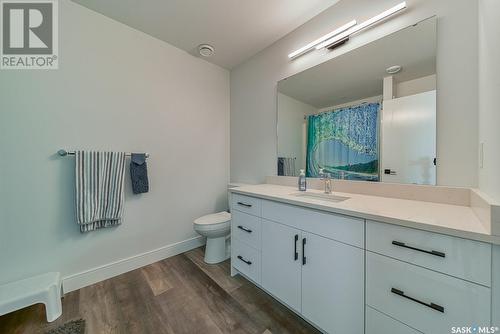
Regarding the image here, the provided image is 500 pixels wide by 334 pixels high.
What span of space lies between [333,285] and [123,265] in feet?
6.26

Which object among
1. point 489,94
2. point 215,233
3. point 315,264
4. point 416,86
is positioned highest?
point 416,86

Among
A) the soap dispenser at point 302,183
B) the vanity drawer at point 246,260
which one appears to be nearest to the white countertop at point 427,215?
the soap dispenser at point 302,183

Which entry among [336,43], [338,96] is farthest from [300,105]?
[336,43]

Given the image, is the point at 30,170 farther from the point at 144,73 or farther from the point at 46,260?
the point at 144,73

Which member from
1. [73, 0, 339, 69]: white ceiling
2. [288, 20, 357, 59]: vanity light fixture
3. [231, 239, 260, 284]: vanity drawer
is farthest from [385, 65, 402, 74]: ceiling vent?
[231, 239, 260, 284]: vanity drawer

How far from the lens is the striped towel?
5.00 ft

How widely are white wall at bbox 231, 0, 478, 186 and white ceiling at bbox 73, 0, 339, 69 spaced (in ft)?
0.45

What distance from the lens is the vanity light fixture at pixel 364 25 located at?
1223 millimetres

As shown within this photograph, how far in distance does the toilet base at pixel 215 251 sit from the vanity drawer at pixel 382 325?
55.6 inches

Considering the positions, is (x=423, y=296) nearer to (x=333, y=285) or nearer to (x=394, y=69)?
(x=333, y=285)

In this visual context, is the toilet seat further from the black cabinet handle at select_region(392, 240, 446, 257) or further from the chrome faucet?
the black cabinet handle at select_region(392, 240, 446, 257)

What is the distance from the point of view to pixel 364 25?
4.44 ft

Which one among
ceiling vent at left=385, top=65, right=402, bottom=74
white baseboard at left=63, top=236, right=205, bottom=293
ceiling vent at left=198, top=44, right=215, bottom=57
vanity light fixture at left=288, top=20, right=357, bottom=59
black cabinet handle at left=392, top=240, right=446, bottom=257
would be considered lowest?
white baseboard at left=63, top=236, right=205, bottom=293

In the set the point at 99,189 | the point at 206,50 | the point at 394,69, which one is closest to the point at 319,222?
the point at 394,69
